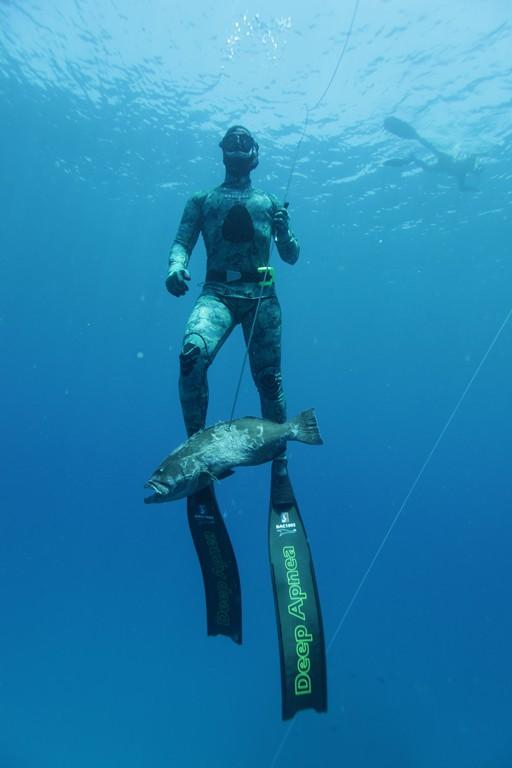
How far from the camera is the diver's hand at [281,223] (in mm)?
4988

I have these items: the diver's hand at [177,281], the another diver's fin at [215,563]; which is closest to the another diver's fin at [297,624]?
the another diver's fin at [215,563]

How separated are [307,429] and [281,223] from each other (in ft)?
6.92

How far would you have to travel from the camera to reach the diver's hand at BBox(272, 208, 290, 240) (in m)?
4.99

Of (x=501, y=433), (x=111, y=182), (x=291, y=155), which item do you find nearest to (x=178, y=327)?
(x=111, y=182)

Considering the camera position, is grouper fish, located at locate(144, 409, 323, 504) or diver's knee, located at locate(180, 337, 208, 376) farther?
diver's knee, located at locate(180, 337, 208, 376)

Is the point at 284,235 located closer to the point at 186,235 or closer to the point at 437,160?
the point at 186,235

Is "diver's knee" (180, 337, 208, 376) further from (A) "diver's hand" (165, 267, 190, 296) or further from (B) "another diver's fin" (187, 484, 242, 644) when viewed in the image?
(B) "another diver's fin" (187, 484, 242, 644)

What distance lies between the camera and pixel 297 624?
4438mm

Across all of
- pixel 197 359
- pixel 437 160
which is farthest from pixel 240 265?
pixel 437 160

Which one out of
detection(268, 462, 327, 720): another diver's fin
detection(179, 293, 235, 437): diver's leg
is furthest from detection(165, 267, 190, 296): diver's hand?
detection(268, 462, 327, 720): another diver's fin

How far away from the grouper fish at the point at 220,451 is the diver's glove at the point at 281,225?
191 centimetres

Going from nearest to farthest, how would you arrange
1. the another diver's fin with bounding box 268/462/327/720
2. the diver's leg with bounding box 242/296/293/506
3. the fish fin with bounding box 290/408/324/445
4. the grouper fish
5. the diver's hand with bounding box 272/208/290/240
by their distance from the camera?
the grouper fish
the another diver's fin with bounding box 268/462/327/720
the fish fin with bounding box 290/408/324/445
the diver's hand with bounding box 272/208/290/240
the diver's leg with bounding box 242/296/293/506

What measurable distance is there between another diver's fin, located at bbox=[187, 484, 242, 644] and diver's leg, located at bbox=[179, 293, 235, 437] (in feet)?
2.30

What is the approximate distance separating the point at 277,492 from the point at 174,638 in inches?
846
